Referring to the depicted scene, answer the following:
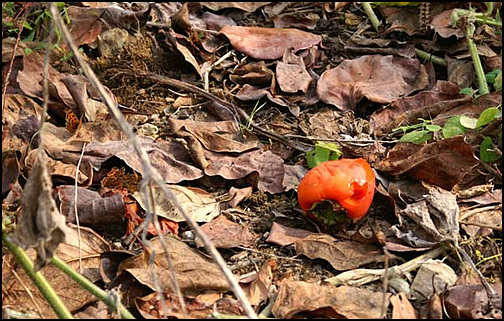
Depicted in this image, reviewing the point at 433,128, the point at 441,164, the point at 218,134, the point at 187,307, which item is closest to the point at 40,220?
the point at 187,307

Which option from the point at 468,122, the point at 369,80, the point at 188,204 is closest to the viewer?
the point at 188,204

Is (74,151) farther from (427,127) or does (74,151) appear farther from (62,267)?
(427,127)

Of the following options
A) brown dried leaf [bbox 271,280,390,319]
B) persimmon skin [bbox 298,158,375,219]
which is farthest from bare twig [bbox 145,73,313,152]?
brown dried leaf [bbox 271,280,390,319]

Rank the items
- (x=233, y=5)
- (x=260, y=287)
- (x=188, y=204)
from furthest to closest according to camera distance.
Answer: (x=233, y=5) → (x=188, y=204) → (x=260, y=287)

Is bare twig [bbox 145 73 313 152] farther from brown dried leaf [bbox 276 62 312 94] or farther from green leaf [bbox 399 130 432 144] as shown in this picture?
green leaf [bbox 399 130 432 144]

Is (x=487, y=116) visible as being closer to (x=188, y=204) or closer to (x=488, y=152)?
(x=488, y=152)

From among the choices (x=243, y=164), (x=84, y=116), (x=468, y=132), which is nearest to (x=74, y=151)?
(x=84, y=116)
